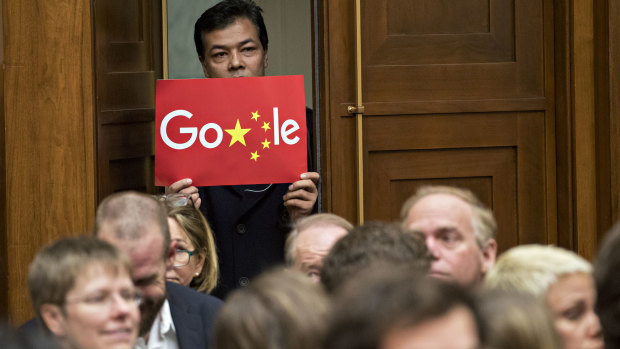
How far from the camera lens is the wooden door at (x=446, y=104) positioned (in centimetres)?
529

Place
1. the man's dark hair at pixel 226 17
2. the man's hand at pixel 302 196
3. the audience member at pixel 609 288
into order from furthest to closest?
1. the man's dark hair at pixel 226 17
2. the man's hand at pixel 302 196
3. the audience member at pixel 609 288

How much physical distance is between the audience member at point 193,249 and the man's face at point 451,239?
1.07m

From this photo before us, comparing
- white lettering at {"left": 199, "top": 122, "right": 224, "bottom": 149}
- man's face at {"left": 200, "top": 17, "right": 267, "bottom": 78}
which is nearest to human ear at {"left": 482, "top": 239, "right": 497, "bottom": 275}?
white lettering at {"left": 199, "top": 122, "right": 224, "bottom": 149}

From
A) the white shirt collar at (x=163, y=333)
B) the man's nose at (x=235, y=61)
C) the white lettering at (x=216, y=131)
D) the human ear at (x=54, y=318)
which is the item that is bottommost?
the white shirt collar at (x=163, y=333)

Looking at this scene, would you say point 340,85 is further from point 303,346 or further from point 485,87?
point 303,346

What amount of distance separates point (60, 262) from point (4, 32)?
210cm

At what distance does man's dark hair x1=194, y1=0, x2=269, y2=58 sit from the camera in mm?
5148

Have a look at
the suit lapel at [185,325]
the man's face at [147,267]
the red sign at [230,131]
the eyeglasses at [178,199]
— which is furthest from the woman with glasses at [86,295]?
the red sign at [230,131]

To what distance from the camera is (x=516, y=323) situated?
7.71ft

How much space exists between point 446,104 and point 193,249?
1.56 m

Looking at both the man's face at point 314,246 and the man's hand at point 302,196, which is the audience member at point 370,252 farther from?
the man's hand at point 302,196

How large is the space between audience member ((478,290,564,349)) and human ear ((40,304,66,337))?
131 centimetres

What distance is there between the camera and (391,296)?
6.24 feet

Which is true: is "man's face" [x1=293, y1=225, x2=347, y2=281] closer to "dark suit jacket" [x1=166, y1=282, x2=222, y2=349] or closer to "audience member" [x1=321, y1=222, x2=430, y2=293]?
"dark suit jacket" [x1=166, y1=282, x2=222, y2=349]
